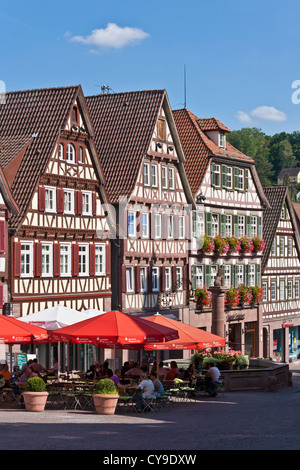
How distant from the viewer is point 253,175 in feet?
189

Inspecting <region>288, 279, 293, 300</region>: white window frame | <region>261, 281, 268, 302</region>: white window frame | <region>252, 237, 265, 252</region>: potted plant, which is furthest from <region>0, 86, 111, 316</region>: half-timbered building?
<region>288, 279, 293, 300</region>: white window frame

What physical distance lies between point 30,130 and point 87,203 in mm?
4009

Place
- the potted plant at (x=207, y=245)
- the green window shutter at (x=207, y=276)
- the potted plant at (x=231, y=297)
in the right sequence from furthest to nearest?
the potted plant at (x=231, y=297)
the green window shutter at (x=207, y=276)
the potted plant at (x=207, y=245)

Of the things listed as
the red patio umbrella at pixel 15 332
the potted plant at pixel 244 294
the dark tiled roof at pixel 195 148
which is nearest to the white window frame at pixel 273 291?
the potted plant at pixel 244 294

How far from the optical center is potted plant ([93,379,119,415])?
2403cm

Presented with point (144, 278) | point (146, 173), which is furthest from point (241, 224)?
point (144, 278)

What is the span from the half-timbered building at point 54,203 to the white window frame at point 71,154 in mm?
42

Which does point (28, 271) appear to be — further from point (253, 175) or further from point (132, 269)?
point (253, 175)

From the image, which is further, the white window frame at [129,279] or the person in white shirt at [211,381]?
the white window frame at [129,279]

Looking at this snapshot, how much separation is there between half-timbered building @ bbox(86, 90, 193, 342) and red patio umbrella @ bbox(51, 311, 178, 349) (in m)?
17.6

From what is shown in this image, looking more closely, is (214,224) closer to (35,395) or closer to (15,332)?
(15,332)

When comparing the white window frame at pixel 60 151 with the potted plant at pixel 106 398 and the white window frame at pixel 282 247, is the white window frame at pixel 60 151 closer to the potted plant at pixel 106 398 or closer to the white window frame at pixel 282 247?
the potted plant at pixel 106 398

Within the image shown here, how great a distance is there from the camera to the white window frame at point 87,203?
1663 inches

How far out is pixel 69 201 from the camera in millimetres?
41406
